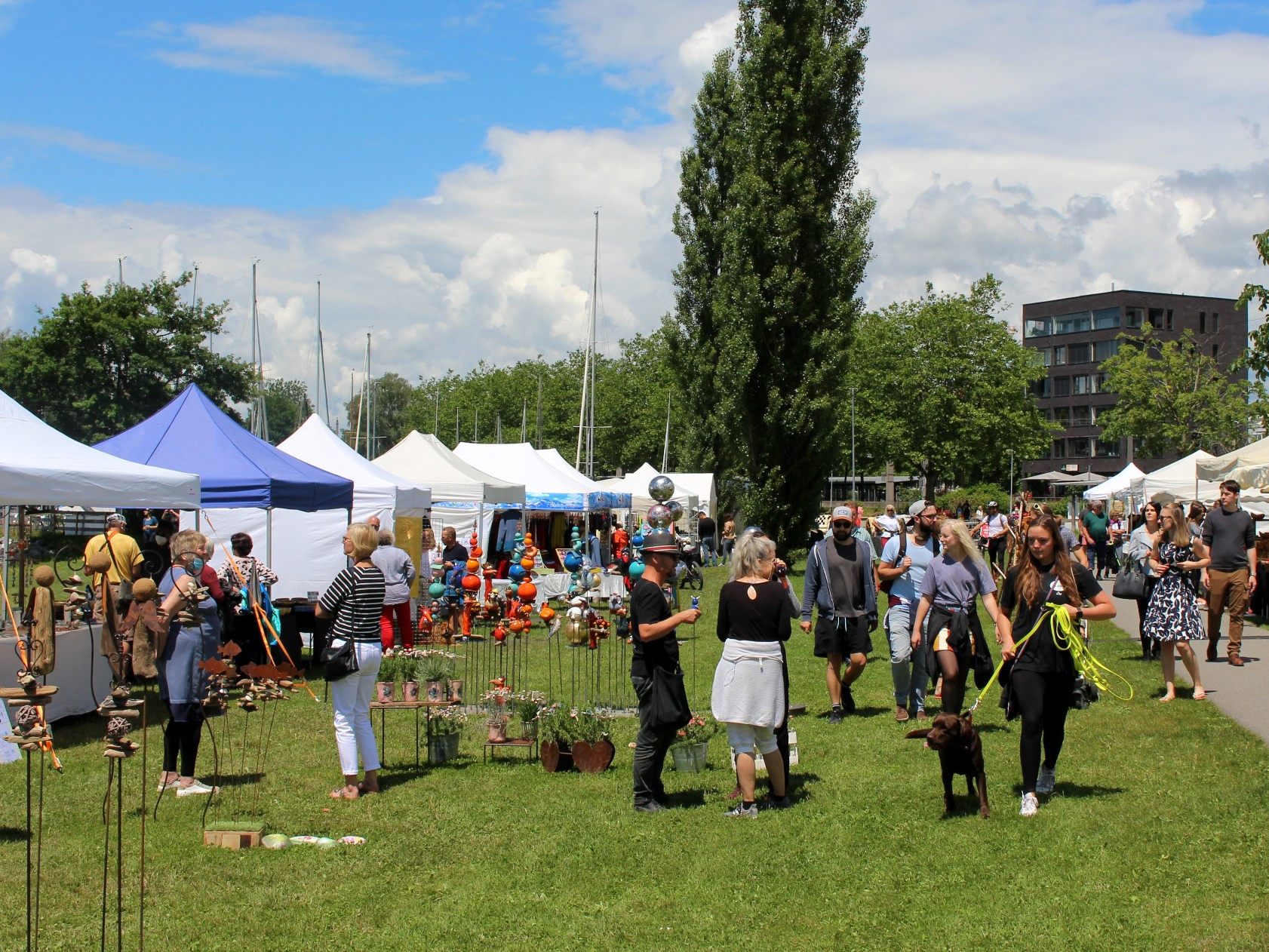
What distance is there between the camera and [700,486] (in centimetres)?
3866

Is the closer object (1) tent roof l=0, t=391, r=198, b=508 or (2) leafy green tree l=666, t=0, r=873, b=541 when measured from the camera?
(1) tent roof l=0, t=391, r=198, b=508

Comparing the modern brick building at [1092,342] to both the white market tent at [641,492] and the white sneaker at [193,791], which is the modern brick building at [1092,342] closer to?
the white market tent at [641,492]

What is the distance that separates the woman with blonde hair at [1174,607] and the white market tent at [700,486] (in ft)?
87.6

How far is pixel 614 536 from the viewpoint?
2120 cm

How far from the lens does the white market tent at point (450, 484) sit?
2370 centimetres

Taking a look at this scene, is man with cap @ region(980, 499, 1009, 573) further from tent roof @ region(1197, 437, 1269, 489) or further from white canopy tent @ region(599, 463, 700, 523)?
white canopy tent @ region(599, 463, 700, 523)

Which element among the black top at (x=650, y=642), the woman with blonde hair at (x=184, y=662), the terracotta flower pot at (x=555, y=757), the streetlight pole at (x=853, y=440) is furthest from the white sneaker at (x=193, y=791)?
the streetlight pole at (x=853, y=440)

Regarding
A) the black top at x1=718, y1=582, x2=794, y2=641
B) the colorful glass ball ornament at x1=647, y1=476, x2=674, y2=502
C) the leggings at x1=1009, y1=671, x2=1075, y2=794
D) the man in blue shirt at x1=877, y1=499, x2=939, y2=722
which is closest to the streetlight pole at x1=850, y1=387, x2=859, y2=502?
the colorful glass ball ornament at x1=647, y1=476, x2=674, y2=502

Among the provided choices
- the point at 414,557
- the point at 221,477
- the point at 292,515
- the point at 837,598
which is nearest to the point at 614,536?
the point at 414,557

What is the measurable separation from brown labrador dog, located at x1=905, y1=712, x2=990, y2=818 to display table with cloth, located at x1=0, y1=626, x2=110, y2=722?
6987 mm

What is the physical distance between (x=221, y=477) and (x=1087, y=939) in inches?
431

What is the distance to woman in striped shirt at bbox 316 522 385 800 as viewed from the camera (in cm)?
765

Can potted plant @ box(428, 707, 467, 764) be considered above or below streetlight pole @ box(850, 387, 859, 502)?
below

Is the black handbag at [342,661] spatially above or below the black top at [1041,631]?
below
